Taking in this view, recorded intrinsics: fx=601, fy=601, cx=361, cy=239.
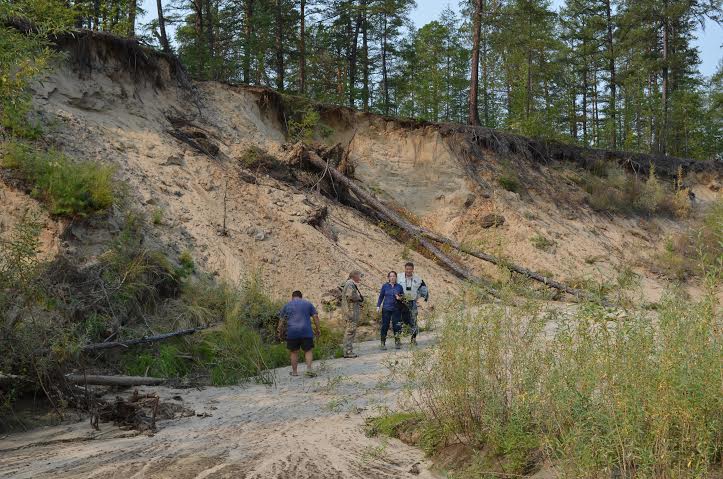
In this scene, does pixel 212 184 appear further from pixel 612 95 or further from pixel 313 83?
pixel 612 95

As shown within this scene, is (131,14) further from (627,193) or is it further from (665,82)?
(665,82)

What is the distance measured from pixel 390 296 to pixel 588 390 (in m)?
7.71

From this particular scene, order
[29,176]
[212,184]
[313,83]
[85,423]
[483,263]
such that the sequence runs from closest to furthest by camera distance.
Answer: [85,423]
[29,176]
[212,184]
[483,263]
[313,83]

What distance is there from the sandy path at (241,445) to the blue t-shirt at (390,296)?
11.3 ft

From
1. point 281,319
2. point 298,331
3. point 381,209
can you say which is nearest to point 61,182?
point 281,319

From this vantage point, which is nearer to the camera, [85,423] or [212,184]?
[85,423]

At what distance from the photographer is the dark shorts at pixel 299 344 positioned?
1009cm

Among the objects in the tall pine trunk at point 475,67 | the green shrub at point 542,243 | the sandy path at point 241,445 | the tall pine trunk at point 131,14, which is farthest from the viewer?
the tall pine trunk at point 475,67

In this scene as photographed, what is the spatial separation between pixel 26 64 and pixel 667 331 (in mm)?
7402

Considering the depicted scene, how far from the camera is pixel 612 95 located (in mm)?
33844

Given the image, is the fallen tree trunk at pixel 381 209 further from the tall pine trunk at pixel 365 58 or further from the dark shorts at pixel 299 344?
the tall pine trunk at pixel 365 58

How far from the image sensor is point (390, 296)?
12.0 metres

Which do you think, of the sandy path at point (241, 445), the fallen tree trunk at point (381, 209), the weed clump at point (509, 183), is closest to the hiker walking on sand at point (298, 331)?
the sandy path at point (241, 445)

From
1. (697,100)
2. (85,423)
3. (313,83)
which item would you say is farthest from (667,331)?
(697,100)
